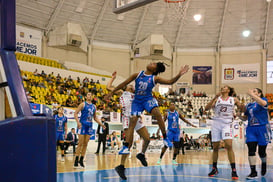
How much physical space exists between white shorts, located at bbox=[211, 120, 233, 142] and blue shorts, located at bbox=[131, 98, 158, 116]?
227cm

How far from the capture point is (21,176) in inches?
72.2

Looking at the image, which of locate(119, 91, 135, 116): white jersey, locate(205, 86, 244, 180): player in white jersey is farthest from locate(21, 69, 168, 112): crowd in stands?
locate(205, 86, 244, 180): player in white jersey

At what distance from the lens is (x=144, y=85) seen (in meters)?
6.09

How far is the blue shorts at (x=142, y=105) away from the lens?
20.0ft

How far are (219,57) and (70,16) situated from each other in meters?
14.8

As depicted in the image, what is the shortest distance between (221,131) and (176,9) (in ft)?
64.0

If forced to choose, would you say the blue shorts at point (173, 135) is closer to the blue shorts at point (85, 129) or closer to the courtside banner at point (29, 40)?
the blue shorts at point (85, 129)

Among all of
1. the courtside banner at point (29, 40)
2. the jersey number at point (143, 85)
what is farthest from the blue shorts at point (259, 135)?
the courtside banner at point (29, 40)

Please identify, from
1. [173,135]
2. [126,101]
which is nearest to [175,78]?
[126,101]

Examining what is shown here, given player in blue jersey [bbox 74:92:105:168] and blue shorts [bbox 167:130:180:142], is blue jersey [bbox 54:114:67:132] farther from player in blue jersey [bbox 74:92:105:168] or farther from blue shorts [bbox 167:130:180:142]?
blue shorts [bbox 167:130:180:142]

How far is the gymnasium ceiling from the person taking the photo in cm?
2692

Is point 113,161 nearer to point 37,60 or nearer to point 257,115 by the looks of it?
point 257,115

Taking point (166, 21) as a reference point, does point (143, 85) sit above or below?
below

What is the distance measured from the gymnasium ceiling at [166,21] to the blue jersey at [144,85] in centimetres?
2148
